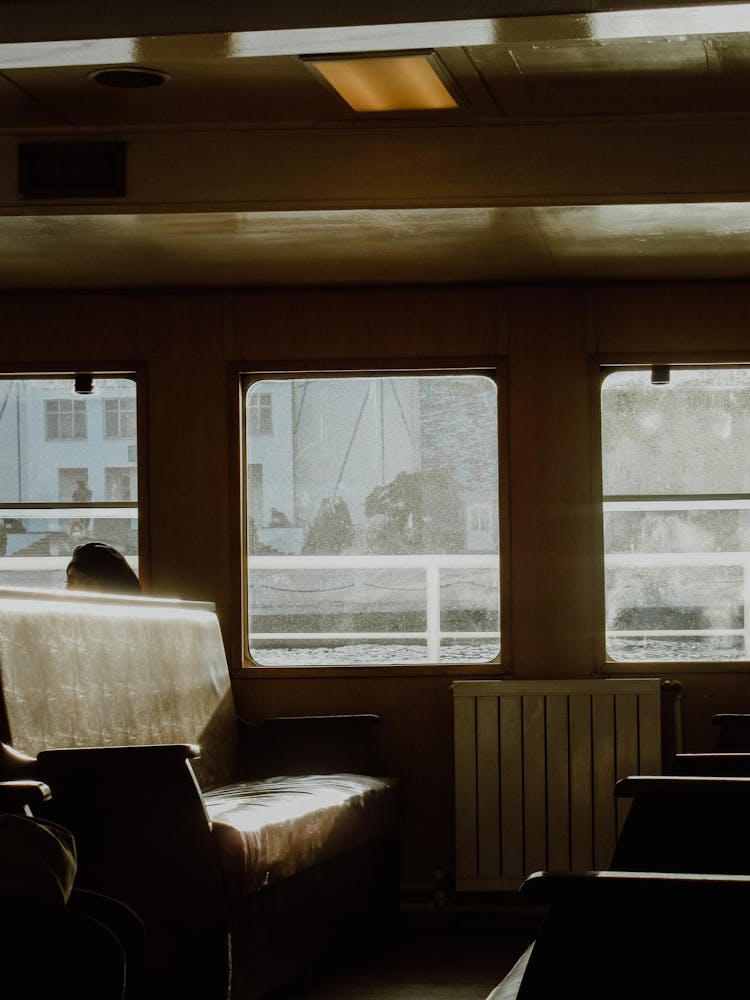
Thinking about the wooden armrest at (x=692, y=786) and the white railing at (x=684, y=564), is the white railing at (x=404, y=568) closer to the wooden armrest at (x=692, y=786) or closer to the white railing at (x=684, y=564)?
the white railing at (x=684, y=564)

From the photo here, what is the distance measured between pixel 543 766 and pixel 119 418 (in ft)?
8.30

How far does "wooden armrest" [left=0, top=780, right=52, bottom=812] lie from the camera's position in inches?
122

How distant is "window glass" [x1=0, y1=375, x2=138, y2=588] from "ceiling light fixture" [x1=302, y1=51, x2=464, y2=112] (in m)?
2.13

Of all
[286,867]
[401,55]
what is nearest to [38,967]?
[286,867]

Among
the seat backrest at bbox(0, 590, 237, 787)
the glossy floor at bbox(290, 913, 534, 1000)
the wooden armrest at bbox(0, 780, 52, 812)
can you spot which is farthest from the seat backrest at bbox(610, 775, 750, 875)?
the seat backrest at bbox(0, 590, 237, 787)

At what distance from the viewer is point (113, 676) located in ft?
13.6

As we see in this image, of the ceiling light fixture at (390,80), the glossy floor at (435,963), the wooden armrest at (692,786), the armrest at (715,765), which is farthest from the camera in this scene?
the glossy floor at (435,963)

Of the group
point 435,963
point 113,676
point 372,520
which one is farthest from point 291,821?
point 372,520

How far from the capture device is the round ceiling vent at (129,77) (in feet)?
13.5

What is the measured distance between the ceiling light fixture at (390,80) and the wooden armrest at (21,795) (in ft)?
7.64

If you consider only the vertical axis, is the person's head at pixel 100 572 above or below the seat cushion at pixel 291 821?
above

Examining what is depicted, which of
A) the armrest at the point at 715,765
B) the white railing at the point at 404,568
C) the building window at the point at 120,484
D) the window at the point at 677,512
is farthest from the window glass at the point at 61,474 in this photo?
the armrest at the point at 715,765

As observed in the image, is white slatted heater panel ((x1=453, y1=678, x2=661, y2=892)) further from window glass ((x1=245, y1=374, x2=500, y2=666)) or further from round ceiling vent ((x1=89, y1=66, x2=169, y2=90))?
round ceiling vent ((x1=89, y1=66, x2=169, y2=90))

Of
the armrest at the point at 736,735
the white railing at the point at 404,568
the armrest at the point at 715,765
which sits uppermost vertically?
the white railing at the point at 404,568
